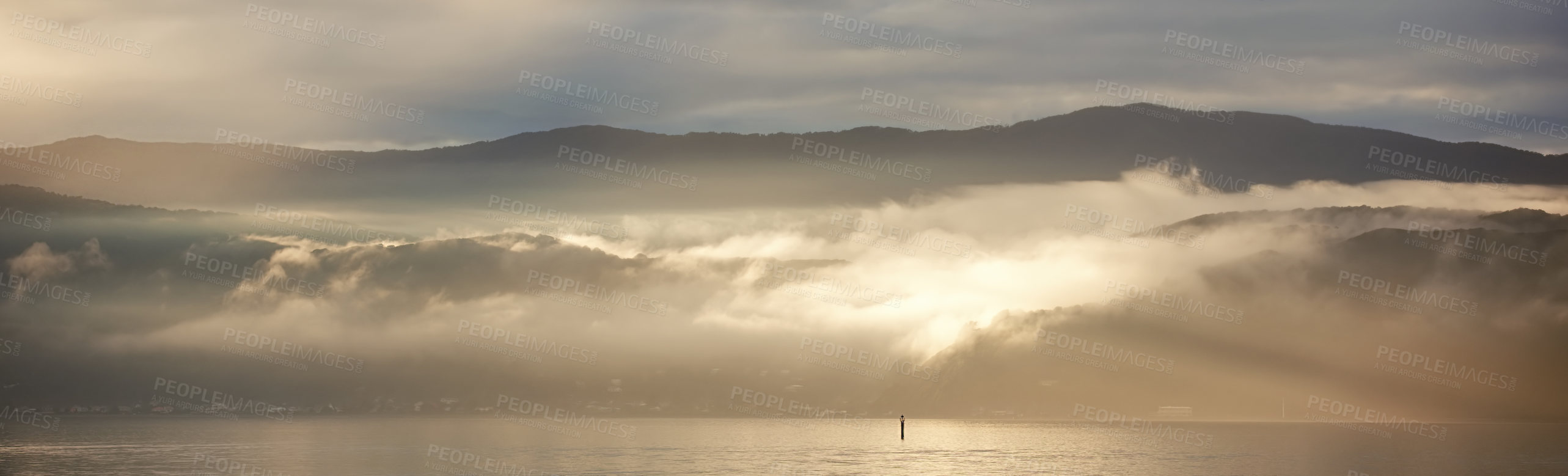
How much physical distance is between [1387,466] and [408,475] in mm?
154982

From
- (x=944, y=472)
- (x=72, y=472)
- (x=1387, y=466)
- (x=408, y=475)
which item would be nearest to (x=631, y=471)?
(x=408, y=475)

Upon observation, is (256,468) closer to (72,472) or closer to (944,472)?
(72,472)

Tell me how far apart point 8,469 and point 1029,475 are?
158416 mm

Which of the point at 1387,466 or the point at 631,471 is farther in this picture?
the point at 1387,466

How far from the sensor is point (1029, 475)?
639 ft

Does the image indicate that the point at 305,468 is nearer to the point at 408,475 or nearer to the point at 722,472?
the point at 408,475

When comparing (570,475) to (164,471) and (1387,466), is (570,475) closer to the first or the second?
(164,471)

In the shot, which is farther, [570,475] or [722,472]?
[722,472]

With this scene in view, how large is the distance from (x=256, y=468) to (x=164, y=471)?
13.2m

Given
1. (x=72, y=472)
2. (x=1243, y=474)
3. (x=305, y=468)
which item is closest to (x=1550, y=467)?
(x=1243, y=474)

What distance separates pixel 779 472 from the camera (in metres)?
192

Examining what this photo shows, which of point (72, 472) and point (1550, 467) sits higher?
point (1550, 467)

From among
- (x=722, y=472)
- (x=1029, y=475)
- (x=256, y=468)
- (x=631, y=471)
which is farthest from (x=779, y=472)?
(x=256, y=468)

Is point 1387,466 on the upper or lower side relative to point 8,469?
upper
